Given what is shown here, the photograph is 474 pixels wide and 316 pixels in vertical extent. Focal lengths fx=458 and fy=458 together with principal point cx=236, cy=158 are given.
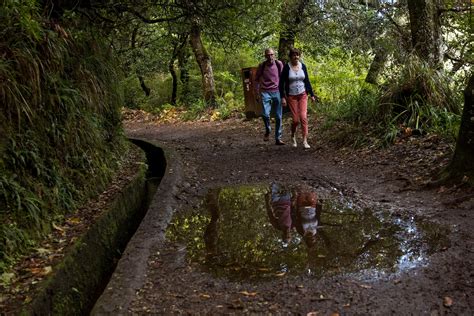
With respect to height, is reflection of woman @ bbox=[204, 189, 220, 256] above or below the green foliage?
below

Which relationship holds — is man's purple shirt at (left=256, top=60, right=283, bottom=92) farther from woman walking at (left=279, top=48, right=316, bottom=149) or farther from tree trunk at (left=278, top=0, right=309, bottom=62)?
tree trunk at (left=278, top=0, right=309, bottom=62)

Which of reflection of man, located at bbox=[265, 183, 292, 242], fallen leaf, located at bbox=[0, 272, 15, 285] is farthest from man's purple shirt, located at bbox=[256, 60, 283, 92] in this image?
fallen leaf, located at bbox=[0, 272, 15, 285]

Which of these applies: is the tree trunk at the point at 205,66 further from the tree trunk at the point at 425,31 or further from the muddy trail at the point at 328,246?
the muddy trail at the point at 328,246

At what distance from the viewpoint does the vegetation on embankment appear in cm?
433

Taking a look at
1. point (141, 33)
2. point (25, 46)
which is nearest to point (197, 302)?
point (25, 46)

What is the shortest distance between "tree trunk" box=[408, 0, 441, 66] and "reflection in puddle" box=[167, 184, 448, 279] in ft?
15.0

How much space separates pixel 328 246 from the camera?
4219 millimetres

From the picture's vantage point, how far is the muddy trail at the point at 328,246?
3262 millimetres

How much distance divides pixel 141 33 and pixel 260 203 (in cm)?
1553

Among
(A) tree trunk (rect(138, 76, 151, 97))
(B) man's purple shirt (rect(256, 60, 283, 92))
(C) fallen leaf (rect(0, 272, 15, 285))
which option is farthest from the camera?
(A) tree trunk (rect(138, 76, 151, 97))

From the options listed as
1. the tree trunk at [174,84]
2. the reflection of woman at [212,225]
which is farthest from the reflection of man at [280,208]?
the tree trunk at [174,84]

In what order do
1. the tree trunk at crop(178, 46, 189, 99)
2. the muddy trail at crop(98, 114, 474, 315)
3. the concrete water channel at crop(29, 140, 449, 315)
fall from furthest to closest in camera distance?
the tree trunk at crop(178, 46, 189, 99), the concrete water channel at crop(29, 140, 449, 315), the muddy trail at crop(98, 114, 474, 315)

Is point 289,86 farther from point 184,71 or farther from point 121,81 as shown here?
Result: point 184,71

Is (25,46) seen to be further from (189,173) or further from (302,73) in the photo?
(302,73)
